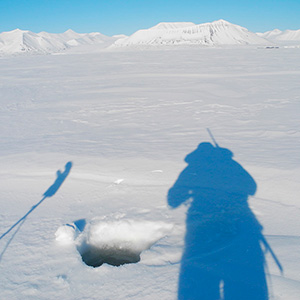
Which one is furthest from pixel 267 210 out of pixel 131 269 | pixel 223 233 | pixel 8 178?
pixel 8 178

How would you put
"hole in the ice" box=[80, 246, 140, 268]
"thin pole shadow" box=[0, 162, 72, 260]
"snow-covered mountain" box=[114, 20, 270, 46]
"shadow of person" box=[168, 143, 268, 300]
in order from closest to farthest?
"shadow of person" box=[168, 143, 268, 300], "hole in the ice" box=[80, 246, 140, 268], "thin pole shadow" box=[0, 162, 72, 260], "snow-covered mountain" box=[114, 20, 270, 46]

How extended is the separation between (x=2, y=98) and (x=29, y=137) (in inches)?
283

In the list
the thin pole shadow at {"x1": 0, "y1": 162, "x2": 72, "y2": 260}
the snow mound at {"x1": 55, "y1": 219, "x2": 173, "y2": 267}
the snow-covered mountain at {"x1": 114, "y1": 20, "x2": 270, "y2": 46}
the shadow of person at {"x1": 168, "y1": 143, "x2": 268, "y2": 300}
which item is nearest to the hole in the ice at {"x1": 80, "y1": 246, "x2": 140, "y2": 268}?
the snow mound at {"x1": 55, "y1": 219, "x2": 173, "y2": 267}

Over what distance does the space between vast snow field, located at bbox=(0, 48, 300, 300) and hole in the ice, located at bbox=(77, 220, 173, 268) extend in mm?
13

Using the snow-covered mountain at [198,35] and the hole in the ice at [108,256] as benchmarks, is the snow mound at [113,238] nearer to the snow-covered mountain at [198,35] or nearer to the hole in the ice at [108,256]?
the hole in the ice at [108,256]

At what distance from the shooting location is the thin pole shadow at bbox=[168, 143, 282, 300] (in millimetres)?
2295

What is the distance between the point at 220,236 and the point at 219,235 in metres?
0.02

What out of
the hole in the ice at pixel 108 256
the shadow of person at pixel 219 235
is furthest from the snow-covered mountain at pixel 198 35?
the hole in the ice at pixel 108 256

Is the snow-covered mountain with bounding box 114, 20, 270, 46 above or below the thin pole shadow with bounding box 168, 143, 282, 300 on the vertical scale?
above

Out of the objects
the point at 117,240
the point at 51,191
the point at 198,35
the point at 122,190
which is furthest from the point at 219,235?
the point at 198,35

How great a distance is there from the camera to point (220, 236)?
295 cm

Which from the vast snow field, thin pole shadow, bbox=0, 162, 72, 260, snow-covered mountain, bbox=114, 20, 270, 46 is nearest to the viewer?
the vast snow field

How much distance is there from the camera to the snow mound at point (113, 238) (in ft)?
9.46

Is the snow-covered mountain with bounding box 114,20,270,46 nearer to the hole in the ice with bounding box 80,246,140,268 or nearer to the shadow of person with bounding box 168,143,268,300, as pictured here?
the shadow of person with bounding box 168,143,268,300
